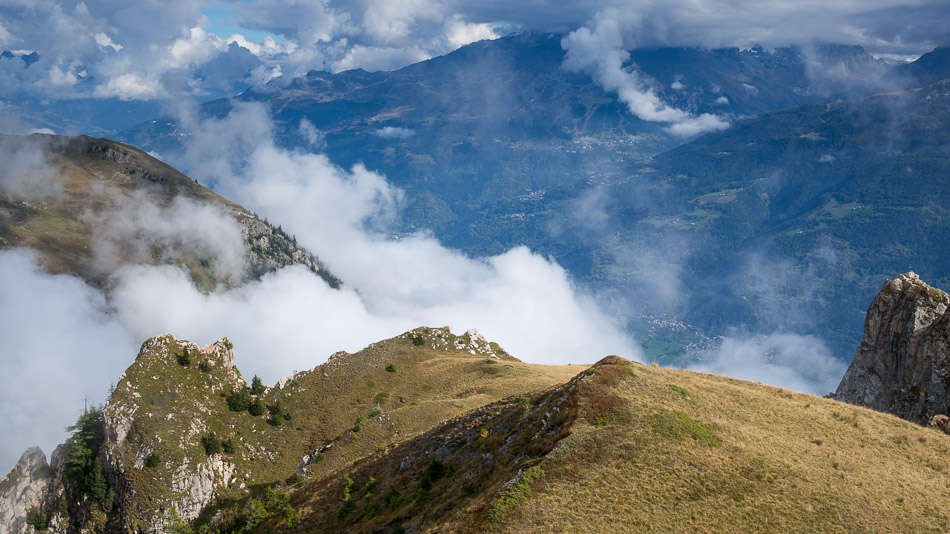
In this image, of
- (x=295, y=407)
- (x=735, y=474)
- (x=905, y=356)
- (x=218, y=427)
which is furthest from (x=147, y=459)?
(x=905, y=356)

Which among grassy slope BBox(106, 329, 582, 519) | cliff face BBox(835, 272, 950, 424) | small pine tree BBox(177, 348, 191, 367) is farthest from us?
small pine tree BBox(177, 348, 191, 367)

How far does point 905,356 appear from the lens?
69625 millimetres

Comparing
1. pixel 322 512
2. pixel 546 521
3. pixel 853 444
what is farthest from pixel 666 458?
pixel 322 512

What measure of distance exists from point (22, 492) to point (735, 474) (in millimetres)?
90685

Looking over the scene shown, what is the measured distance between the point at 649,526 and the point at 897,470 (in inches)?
756

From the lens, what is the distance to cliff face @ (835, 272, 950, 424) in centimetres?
6291

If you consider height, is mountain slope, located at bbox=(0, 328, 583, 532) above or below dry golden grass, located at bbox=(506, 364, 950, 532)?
above

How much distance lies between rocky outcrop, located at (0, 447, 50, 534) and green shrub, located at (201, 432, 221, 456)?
74.3ft

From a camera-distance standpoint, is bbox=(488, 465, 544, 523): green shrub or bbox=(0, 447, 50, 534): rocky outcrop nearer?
bbox=(488, 465, 544, 523): green shrub

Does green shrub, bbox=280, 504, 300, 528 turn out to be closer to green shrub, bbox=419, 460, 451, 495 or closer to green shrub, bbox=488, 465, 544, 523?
green shrub, bbox=419, 460, 451, 495

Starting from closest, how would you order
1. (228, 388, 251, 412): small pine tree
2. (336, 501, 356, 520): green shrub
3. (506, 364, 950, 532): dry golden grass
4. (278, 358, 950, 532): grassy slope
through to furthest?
1. (506, 364, 950, 532): dry golden grass
2. (278, 358, 950, 532): grassy slope
3. (336, 501, 356, 520): green shrub
4. (228, 388, 251, 412): small pine tree

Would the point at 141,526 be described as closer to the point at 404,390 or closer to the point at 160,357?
the point at 160,357

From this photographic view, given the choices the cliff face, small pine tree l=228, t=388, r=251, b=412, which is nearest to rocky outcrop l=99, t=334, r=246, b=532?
small pine tree l=228, t=388, r=251, b=412

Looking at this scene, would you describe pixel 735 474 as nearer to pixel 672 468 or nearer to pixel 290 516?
pixel 672 468
